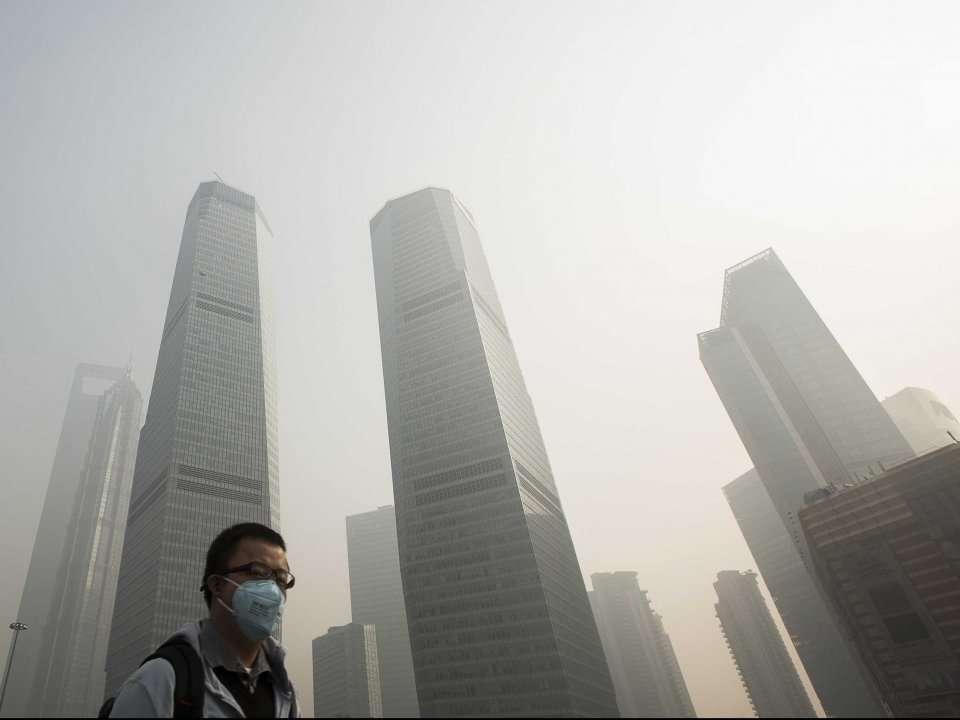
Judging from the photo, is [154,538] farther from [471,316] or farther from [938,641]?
[938,641]

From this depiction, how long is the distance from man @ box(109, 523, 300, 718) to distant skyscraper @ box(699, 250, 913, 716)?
15626 cm

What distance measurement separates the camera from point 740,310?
17412cm

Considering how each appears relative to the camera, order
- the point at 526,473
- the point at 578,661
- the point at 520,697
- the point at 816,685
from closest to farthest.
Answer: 1. the point at 520,697
2. the point at 578,661
3. the point at 526,473
4. the point at 816,685

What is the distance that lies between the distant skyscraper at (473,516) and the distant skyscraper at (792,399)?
67376 mm

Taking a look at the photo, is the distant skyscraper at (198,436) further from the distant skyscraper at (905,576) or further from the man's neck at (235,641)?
the man's neck at (235,641)

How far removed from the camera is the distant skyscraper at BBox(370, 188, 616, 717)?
9019cm

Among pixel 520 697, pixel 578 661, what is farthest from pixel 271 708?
pixel 578 661

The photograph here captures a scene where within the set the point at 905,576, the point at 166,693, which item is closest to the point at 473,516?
the point at 905,576

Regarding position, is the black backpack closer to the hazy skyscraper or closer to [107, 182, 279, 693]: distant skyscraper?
[107, 182, 279, 693]: distant skyscraper

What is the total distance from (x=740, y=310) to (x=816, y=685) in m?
117

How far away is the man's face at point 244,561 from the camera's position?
4062 millimetres

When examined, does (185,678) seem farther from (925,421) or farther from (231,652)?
(925,421)

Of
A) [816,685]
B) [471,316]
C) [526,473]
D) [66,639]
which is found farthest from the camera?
[66,639]

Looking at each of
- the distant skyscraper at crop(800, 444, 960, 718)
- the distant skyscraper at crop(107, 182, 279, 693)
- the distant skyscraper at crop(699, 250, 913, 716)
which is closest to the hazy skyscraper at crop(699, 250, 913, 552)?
the distant skyscraper at crop(699, 250, 913, 716)
